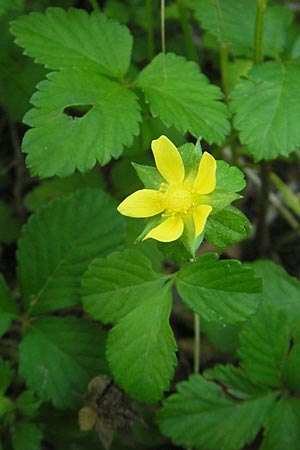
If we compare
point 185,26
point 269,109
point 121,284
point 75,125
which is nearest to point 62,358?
point 121,284

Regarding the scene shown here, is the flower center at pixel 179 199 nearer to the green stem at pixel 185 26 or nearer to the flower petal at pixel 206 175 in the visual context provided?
the flower petal at pixel 206 175

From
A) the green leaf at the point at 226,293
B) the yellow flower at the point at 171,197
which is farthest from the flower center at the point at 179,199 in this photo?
the green leaf at the point at 226,293

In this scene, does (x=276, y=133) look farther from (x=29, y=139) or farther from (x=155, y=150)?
(x=29, y=139)

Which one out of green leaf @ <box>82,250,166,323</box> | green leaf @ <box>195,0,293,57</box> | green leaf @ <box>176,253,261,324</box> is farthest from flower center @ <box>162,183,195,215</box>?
green leaf @ <box>195,0,293,57</box>

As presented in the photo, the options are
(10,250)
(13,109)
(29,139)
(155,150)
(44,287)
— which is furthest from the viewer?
(10,250)

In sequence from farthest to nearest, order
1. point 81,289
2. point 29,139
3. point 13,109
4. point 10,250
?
point 10,250 < point 13,109 < point 81,289 < point 29,139

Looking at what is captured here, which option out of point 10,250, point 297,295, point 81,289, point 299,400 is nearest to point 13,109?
point 10,250
